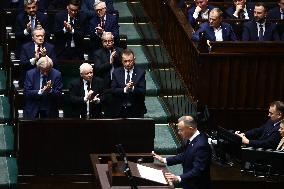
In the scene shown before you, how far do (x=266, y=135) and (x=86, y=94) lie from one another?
59.8 inches

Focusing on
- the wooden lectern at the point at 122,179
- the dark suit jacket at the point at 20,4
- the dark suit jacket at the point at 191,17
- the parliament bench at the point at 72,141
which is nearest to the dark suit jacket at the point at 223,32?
the dark suit jacket at the point at 191,17

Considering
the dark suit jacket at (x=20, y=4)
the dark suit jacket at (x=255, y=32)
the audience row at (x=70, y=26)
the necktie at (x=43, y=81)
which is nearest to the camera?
the necktie at (x=43, y=81)

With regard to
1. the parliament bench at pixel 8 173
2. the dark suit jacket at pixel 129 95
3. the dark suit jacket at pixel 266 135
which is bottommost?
the parliament bench at pixel 8 173

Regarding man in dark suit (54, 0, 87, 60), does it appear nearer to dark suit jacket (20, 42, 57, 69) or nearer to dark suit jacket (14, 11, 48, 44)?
dark suit jacket (14, 11, 48, 44)

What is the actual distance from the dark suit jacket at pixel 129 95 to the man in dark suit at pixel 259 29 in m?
1.17

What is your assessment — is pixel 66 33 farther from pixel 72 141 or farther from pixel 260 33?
pixel 260 33

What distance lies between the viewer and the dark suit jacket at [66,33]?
7.83 metres

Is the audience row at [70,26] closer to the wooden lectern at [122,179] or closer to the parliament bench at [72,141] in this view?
the parliament bench at [72,141]

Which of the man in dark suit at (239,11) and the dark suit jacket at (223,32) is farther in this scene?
the man in dark suit at (239,11)

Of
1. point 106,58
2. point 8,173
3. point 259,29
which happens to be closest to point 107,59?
point 106,58

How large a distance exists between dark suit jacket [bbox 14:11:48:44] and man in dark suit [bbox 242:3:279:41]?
1.91 m

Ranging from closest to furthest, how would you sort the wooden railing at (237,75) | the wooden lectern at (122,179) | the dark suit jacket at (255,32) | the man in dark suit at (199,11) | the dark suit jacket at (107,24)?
the wooden lectern at (122,179) → the wooden railing at (237,75) → the dark suit jacket at (255,32) → the dark suit jacket at (107,24) → the man in dark suit at (199,11)

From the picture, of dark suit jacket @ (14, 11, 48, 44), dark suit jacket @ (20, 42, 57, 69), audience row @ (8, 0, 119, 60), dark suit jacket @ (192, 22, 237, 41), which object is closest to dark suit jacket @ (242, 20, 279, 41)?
dark suit jacket @ (192, 22, 237, 41)

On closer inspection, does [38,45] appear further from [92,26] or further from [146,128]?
[146,128]
